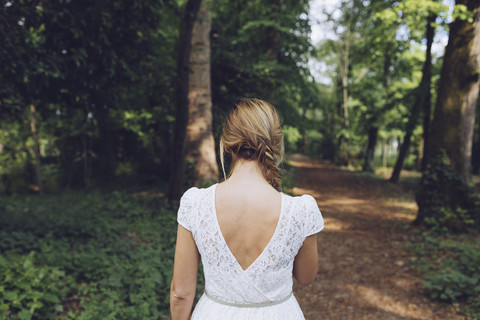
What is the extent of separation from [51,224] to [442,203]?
8.53 m

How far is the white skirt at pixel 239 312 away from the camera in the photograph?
1.67 metres

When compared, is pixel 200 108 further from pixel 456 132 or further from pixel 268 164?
pixel 268 164

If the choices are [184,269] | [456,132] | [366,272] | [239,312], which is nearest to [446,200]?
[456,132]

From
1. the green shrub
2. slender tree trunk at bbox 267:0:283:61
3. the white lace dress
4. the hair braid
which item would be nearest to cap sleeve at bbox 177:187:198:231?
the white lace dress

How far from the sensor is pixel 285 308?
68.2 inches

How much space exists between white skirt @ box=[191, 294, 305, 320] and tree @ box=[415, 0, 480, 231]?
683 centimetres

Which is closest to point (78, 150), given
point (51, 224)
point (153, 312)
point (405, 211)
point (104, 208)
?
point (104, 208)

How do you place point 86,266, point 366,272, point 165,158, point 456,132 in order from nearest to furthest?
point 86,266, point 366,272, point 456,132, point 165,158

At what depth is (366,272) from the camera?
564cm

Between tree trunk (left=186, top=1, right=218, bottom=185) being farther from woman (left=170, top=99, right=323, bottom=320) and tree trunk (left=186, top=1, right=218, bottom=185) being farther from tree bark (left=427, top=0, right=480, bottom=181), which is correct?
woman (left=170, top=99, right=323, bottom=320)

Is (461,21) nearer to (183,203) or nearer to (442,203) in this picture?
(442,203)

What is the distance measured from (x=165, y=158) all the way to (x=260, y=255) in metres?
11.7

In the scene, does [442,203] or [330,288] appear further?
[442,203]

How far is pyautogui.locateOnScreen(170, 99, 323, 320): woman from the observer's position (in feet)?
5.06
